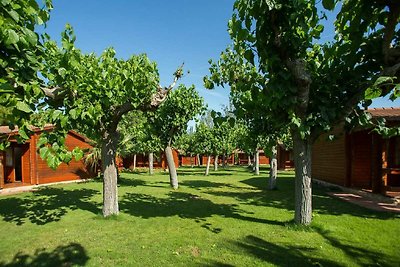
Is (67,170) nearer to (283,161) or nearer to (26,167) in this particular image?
(26,167)

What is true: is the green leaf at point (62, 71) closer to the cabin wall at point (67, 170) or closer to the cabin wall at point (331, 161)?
the cabin wall at point (331, 161)

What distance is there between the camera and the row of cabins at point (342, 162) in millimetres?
12492

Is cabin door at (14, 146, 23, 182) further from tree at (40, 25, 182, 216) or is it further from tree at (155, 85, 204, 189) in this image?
tree at (40, 25, 182, 216)

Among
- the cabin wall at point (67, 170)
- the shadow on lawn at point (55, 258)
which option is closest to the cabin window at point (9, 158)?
the cabin wall at point (67, 170)

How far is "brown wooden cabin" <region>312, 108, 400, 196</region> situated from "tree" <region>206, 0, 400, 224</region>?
3.93 m

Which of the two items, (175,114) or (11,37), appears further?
(175,114)

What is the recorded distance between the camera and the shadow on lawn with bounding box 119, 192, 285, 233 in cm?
921

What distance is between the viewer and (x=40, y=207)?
443 inches

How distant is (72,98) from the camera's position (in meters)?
7.49

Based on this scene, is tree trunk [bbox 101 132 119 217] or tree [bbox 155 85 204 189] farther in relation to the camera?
tree [bbox 155 85 204 189]

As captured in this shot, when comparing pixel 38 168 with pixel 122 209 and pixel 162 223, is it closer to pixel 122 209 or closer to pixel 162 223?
pixel 122 209

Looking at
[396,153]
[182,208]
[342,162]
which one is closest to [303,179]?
[182,208]

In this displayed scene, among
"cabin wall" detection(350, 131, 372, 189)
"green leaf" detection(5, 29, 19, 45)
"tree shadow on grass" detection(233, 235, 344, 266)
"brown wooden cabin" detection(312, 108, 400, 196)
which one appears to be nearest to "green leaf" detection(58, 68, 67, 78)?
"green leaf" detection(5, 29, 19, 45)

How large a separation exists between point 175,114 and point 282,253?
40.1ft
